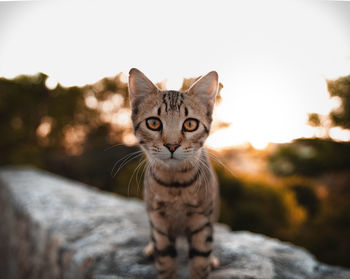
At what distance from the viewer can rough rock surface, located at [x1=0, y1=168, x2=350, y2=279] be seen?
2031 mm

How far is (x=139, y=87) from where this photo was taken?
68.9 inches

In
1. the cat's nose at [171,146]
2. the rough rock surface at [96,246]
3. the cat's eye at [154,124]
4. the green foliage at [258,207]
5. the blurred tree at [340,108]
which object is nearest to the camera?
the cat's nose at [171,146]

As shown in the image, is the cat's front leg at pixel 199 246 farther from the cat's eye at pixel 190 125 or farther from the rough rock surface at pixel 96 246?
the cat's eye at pixel 190 125

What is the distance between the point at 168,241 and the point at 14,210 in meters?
2.87

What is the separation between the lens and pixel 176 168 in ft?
5.57

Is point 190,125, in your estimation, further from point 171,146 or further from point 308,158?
point 308,158

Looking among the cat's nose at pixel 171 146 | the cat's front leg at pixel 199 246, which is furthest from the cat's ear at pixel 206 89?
the cat's front leg at pixel 199 246

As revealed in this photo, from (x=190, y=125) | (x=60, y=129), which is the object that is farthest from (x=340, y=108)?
(x=60, y=129)

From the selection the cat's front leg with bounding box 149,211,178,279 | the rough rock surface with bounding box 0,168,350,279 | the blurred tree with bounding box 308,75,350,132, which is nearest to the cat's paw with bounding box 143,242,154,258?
the rough rock surface with bounding box 0,168,350,279

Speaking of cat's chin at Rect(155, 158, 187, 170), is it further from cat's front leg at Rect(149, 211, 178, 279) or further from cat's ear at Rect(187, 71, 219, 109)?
cat's ear at Rect(187, 71, 219, 109)

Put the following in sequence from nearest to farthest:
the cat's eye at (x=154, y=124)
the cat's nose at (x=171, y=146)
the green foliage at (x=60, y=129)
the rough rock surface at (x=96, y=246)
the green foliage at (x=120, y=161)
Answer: the cat's nose at (x=171, y=146) < the cat's eye at (x=154, y=124) < the rough rock surface at (x=96, y=246) < the green foliage at (x=120, y=161) < the green foliage at (x=60, y=129)

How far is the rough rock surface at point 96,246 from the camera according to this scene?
6.66 feet

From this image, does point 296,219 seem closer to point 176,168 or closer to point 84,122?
point 176,168

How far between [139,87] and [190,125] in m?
0.47
